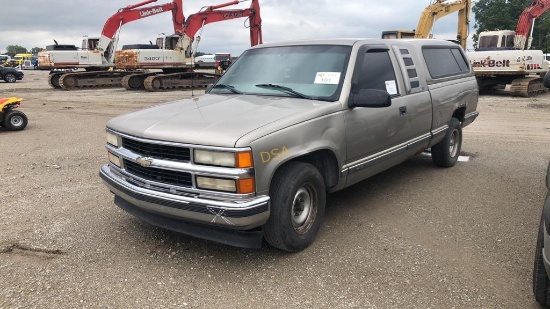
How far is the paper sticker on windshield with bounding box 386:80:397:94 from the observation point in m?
4.75

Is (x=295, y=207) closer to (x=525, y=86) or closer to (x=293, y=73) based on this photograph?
(x=293, y=73)

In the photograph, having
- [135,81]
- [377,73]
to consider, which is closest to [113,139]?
[377,73]

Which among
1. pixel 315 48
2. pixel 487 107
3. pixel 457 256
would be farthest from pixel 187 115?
pixel 487 107

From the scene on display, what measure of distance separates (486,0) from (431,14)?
51600 mm

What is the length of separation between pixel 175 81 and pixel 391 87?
19.8m

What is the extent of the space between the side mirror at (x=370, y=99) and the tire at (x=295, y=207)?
766 millimetres

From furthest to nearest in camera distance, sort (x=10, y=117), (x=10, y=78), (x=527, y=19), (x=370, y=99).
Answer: (x=10, y=78) < (x=527, y=19) < (x=10, y=117) < (x=370, y=99)

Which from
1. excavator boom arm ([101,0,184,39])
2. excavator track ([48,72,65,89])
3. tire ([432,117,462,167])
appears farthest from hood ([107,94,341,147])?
excavator track ([48,72,65,89])

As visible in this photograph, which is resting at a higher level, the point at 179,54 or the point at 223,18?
A: the point at 223,18

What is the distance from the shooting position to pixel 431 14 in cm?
2003

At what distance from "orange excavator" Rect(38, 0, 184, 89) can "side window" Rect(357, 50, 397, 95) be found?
2094 centimetres

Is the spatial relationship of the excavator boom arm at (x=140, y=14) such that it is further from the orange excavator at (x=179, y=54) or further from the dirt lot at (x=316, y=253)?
the dirt lot at (x=316, y=253)

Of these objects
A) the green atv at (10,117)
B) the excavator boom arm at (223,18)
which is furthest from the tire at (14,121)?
the excavator boom arm at (223,18)

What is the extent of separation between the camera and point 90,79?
24219 mm
